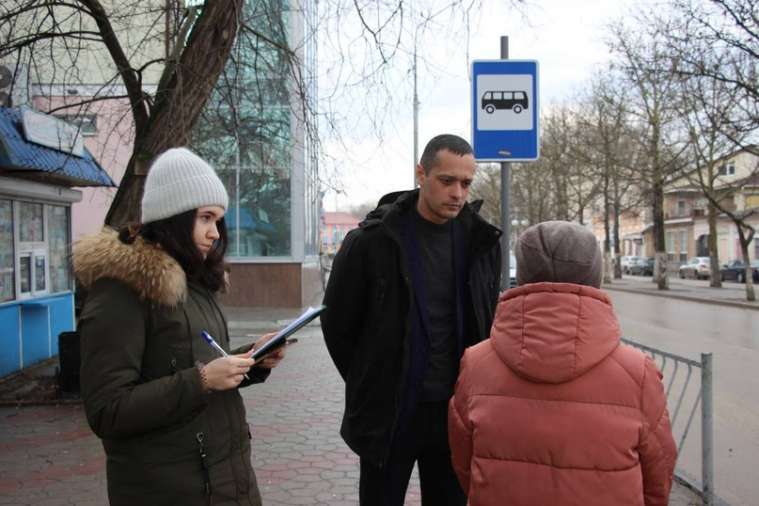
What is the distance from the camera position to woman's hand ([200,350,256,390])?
1867 mm

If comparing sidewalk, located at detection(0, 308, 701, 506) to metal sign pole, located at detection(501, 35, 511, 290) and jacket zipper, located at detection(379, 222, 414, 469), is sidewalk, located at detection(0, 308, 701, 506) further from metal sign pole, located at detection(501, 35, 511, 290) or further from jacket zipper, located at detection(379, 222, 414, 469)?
jacket zipper, located at detection(379, 222, 414, 469)

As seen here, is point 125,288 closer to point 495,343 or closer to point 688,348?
point 495,343

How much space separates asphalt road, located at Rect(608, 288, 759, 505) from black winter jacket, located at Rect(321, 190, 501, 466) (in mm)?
3194

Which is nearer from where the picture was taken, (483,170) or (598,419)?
(598,419)

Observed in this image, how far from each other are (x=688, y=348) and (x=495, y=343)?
1178 cm

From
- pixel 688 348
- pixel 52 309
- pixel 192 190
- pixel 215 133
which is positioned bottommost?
pixel 688 348

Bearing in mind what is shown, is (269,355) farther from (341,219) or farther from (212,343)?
(341,219)

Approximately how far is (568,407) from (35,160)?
7602 mm

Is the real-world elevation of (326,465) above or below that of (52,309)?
below

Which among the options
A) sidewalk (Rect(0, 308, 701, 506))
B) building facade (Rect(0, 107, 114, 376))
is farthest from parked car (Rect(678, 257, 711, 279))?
building facade (Rect(0, 107, 114, 376))

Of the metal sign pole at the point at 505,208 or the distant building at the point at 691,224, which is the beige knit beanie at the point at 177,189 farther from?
the distant building at the point at 691,224

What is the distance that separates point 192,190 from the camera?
6.78ft

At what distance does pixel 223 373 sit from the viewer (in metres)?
1.87

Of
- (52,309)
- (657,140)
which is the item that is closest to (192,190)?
(52,309)
